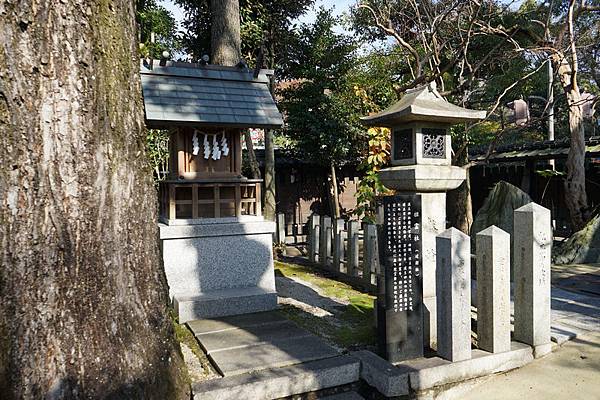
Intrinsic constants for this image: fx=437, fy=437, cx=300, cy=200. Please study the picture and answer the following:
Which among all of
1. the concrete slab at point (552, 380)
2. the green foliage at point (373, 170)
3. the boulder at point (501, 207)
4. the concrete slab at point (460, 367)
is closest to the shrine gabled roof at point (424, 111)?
the concrete slab at point (460, 367)

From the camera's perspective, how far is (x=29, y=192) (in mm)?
2666

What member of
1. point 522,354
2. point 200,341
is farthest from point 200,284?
point 522,354

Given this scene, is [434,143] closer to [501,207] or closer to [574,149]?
[501,207]

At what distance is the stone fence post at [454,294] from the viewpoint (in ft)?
13.3

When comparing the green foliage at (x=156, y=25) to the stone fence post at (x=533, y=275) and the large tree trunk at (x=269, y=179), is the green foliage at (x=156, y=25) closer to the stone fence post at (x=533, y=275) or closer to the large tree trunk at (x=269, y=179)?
the large tree trunk at (x=269, y=179)

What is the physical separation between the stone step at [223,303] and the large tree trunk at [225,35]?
5.49 m

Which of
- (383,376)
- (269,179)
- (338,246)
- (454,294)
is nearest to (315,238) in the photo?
(338,246)

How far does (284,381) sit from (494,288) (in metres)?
2.20

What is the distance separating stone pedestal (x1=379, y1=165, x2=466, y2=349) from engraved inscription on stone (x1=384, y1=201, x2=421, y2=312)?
0.43 m

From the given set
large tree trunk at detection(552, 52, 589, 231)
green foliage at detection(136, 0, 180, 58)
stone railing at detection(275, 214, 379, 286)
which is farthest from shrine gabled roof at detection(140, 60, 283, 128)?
large tree trunk at detection(552, 52, 589, 231)

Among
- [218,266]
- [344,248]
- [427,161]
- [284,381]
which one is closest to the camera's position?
[284,381]

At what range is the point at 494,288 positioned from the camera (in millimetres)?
4262

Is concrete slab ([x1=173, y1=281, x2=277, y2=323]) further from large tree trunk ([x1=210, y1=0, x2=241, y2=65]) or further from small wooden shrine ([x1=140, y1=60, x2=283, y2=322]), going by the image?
large tree trunk ([x1=210, y1=0, x2=241, y2=65])

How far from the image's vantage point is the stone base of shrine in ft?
19.9
